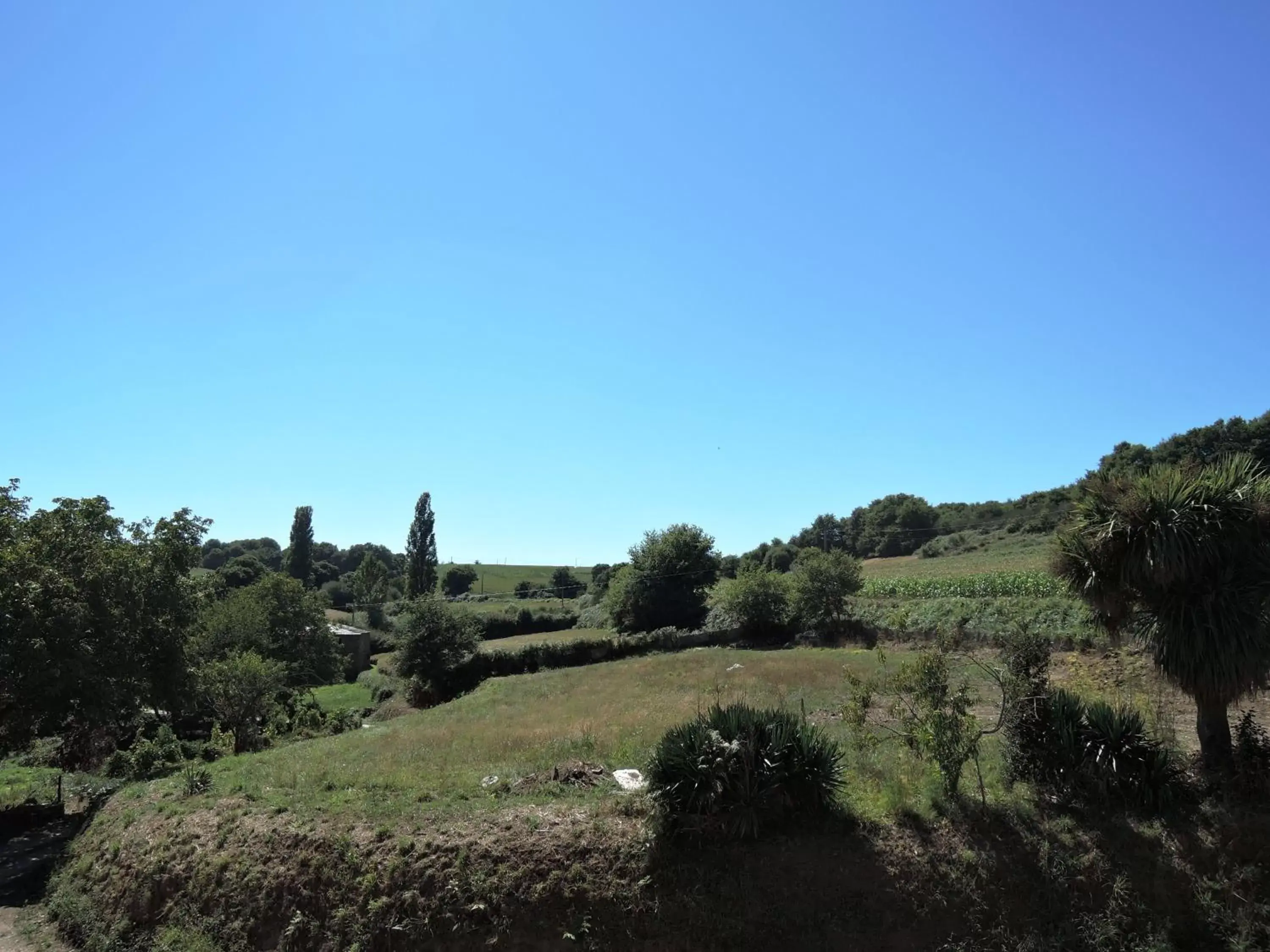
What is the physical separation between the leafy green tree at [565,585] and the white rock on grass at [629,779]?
304ft

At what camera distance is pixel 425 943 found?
31.0ft

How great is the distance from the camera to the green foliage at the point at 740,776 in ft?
32.2

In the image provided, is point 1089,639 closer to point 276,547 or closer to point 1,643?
point 1,643

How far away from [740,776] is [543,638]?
45.7m

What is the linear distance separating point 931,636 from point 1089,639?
26.0 ft

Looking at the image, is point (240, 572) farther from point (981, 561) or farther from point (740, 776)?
point (740, 776)

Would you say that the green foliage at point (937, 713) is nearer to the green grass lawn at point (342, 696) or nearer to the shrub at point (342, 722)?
the shrub at point (342, 722)

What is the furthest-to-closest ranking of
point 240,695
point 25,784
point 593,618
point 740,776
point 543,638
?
1. point 593,618
2. point 543,638
3. point 240,695
4. point 25,784
5. point 740,776

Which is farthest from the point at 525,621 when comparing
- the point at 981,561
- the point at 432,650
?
the point at 981,561

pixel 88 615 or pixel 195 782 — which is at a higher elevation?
pixel 88 615

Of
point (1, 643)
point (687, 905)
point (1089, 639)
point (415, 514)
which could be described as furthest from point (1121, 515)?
point (415, 514)

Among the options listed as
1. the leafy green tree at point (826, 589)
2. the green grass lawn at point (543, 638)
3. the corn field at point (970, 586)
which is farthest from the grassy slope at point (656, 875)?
the green grass lawn at point (543, 638)

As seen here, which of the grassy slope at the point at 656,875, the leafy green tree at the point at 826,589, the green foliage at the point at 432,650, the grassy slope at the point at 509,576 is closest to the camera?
the grassy slope at the point at 656,875

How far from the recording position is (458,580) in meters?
123
